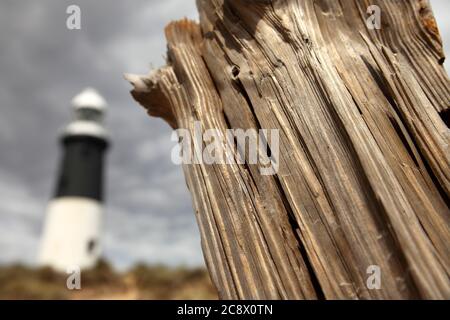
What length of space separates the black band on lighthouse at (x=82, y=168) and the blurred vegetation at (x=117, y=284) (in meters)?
5.34

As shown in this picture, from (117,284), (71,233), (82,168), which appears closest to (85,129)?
(82,168)

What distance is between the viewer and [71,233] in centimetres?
1734

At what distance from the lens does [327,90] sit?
5.00 feet

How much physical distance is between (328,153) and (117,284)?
38.9ft

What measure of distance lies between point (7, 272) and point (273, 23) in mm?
14685

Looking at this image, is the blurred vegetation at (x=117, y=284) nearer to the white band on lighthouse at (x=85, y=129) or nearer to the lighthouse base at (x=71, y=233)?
the lighthouse base at (x=71, y=233)

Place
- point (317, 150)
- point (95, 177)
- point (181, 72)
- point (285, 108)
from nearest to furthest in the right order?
point (317, 150), point (285, 108), point (181, 72), point (95, 177)

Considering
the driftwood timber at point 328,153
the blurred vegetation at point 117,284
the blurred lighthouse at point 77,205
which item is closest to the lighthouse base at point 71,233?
the blurred lighthouse at point 77,205

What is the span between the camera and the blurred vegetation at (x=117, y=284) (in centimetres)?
980

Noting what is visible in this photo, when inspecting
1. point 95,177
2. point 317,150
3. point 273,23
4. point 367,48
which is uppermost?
point 95,177

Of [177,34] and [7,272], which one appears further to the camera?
[7,272]

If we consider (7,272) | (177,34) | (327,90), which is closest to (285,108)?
(327,90)

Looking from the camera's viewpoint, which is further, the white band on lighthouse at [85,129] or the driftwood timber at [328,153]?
the white band on lighthouse at [85,129]
